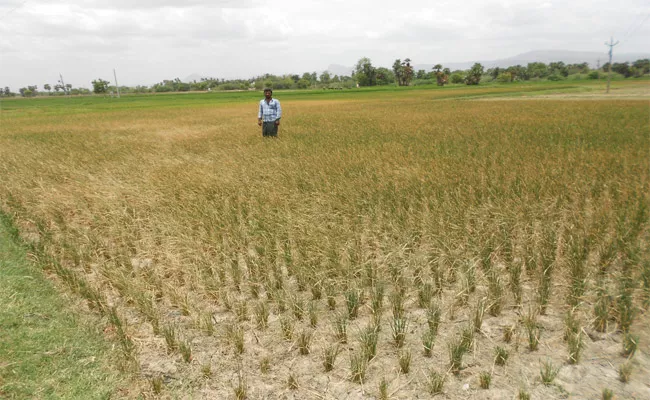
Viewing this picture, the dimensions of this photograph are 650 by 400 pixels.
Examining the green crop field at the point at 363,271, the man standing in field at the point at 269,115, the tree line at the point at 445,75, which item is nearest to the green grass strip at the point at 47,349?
the green crop field at the point at 363,271

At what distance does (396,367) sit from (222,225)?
9.71 ft

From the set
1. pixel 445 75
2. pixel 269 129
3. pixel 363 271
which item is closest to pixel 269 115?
pixel 269 129

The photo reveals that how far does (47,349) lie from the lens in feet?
8.52

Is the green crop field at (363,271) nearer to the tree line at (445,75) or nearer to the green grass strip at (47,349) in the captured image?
the green grass strip at (47,349)

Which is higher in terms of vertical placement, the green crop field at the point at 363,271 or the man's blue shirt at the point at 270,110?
the man's blue shirt at the point at 270,110

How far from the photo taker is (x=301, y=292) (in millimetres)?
3379

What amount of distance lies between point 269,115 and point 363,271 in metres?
8.00

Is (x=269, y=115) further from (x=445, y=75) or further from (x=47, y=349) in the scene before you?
(x=445, y=75)

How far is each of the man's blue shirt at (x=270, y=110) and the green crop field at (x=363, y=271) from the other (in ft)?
10.9

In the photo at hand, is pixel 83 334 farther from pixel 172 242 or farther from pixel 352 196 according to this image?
pixel 352 196

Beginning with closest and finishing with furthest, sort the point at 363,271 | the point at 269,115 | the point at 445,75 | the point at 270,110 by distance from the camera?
1. the point at 363,271
2. the point at 270,110
3. the point at 269,115
4. the point at 445,75

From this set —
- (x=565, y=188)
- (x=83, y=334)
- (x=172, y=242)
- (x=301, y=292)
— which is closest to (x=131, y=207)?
(x=172, y=242)

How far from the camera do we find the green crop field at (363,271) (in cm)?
234

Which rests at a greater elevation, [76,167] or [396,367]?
[76,167]
